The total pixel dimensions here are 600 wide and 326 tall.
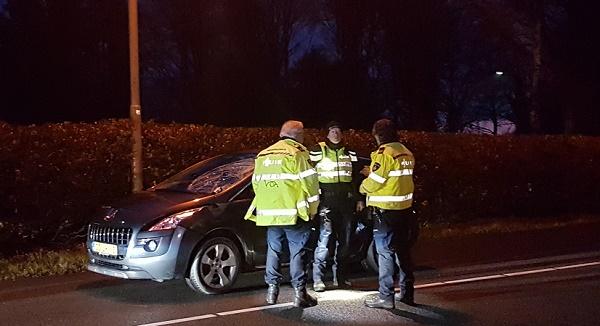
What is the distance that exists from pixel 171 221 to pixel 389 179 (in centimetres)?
223

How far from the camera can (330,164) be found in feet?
28.8

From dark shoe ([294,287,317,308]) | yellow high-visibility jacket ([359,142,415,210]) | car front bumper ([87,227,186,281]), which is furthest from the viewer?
car front bumper ([87,227,186,281])

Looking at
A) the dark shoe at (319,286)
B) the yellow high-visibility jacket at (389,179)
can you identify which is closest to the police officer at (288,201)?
the yellow high-visibility jacket at (389,179)

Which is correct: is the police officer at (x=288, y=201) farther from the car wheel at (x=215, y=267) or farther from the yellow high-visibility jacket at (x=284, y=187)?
the car wheel at (x=215, y=267)

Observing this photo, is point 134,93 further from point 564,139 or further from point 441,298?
point 564,139

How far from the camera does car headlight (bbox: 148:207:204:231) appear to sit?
8.37 metres

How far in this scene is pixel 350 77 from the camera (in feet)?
111

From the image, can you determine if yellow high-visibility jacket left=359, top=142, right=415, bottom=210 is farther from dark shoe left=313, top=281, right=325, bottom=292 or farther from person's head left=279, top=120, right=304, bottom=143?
dark shoe left=313, top=281, right=325, bottom=292

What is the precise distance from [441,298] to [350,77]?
84.4ft

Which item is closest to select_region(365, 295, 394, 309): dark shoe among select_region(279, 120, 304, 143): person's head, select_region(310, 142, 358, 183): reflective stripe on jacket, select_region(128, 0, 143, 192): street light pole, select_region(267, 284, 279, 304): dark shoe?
select_region(267, 284, 279, 304): dark shoe

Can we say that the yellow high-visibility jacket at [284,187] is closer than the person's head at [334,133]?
Yes

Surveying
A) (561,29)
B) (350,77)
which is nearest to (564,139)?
(561,29)

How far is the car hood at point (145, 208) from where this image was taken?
8461 millimetres

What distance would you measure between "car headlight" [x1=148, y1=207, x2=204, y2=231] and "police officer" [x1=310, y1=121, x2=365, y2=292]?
1.35 meters
